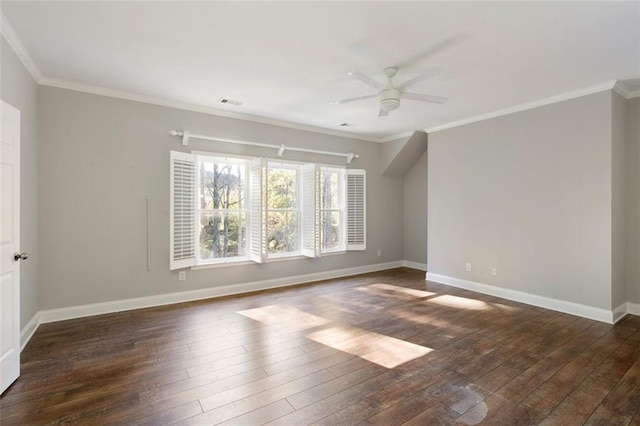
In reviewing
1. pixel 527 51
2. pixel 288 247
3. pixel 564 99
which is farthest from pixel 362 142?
pixel 527 51

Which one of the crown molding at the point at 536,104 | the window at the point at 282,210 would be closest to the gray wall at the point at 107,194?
the window at the point at 282,210

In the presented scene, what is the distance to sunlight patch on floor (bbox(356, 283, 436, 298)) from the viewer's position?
15.6 feet

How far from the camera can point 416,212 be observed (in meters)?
6.76

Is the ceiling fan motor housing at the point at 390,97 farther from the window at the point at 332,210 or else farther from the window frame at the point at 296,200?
the window at the point at 332,210

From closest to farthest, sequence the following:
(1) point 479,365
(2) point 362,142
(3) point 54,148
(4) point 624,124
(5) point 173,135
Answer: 1. (1) point 479,365
2. (3) point 54,148
3. (4) point 624,124
4. (5) point 173,135
5. (2) point 362,142

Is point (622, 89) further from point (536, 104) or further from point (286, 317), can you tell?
point (286, 317)

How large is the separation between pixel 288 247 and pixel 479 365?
11.6 ft

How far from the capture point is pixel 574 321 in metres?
3.64

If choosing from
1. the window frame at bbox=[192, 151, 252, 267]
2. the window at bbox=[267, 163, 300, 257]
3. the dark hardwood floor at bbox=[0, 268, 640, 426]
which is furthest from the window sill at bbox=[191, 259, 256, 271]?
the dark hardwood floor at bbox=[0, 268, 640, 426]

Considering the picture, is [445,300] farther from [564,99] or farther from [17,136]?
[17,136]

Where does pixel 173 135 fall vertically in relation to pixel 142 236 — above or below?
above

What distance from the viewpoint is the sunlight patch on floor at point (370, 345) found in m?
2.74

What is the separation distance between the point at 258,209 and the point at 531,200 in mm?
3874

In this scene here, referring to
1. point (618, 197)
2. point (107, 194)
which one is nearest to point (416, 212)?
point (618, 197)
